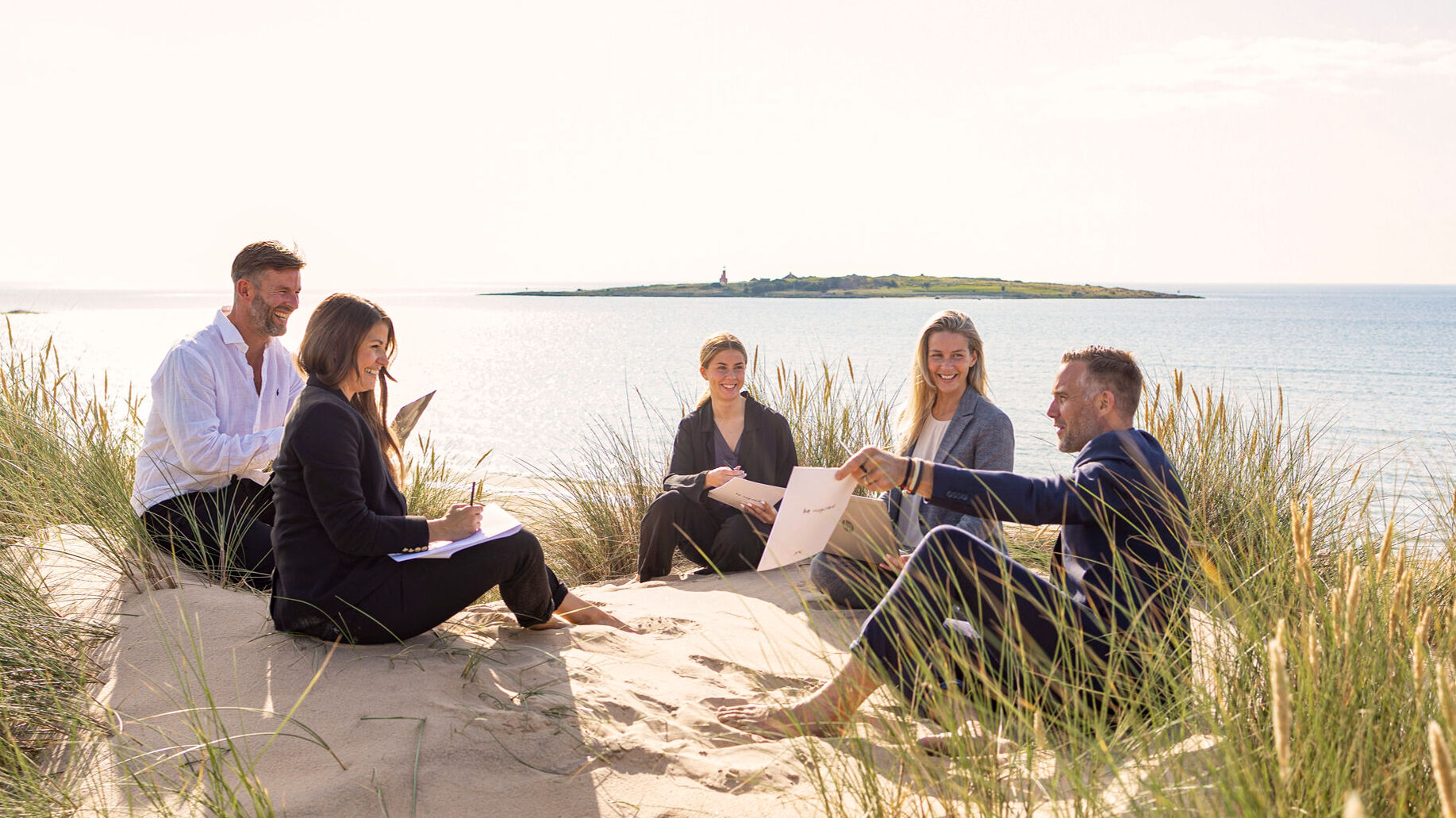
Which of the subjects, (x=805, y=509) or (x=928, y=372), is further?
(x=928, y=372)

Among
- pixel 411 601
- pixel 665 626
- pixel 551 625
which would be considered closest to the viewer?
pixel 411 601

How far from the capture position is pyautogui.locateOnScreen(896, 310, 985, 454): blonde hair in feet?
14.6

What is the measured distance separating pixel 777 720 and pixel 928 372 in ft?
6.91

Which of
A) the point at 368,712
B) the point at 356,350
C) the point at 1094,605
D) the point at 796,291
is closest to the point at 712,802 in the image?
the point at 368,712

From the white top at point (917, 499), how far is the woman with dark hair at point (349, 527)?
6.21 feet

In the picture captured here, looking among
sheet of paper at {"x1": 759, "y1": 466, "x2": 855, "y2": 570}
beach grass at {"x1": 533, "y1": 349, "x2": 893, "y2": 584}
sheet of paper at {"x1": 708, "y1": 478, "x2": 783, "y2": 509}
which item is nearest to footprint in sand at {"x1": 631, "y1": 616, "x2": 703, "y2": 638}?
sheet of paper at {"x1": 759, "y1": 466, "x2": 855, "y2": 570}

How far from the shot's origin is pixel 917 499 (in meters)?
4.44

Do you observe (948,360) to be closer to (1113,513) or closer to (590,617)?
(1113,513)

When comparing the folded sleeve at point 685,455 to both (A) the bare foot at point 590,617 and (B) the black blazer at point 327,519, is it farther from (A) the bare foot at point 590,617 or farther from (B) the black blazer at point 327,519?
(B) the black blazer at point 327,519

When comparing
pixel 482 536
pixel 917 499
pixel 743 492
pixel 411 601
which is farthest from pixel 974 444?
pixel 411 601

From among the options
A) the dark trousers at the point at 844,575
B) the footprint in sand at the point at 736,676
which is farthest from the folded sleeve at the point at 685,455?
the footprint in sand at the point at 736,676

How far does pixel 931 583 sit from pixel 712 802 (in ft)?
2.62

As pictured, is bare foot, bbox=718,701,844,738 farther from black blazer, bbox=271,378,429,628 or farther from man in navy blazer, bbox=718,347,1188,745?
black blazer, bbox=271,378,429,628

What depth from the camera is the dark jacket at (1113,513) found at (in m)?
2.77
